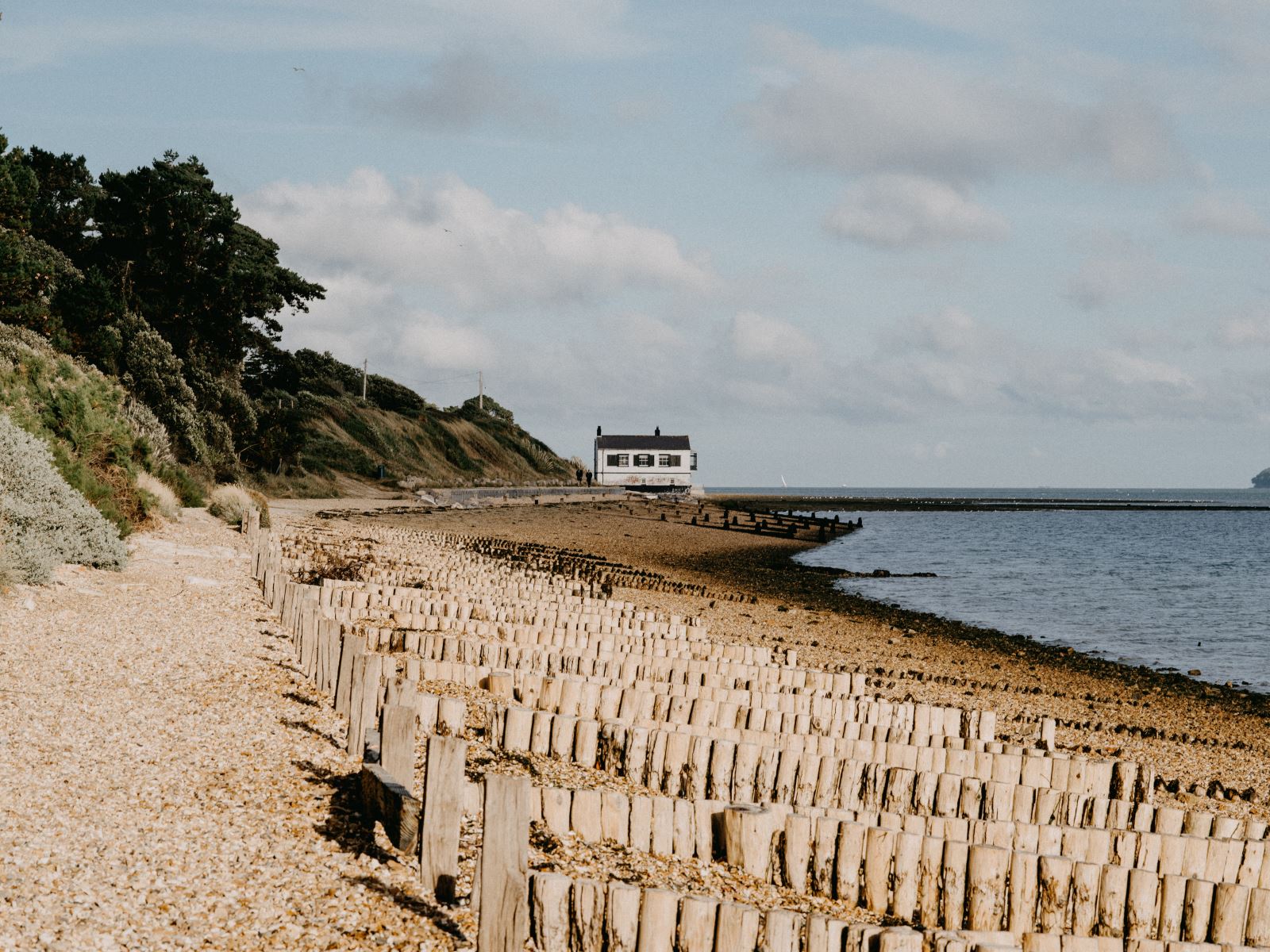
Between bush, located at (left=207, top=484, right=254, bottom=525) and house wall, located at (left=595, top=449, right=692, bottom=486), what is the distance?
2505 inches

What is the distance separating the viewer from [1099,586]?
35.2 meters

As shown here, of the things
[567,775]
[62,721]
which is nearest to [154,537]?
[62,721]

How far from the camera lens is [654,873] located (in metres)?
5.08

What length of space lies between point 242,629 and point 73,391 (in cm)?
1090

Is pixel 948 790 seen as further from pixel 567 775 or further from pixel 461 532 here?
pixel 461 532

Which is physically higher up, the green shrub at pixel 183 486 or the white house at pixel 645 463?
the white house at pixel 645 463

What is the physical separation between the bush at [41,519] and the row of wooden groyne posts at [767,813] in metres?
3.09

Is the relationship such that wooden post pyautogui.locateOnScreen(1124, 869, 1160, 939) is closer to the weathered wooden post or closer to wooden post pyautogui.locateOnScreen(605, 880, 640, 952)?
the weathered wooden post

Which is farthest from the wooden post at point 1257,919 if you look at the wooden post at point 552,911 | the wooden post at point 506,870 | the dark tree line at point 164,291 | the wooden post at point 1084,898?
the dark tree line at point 164,291

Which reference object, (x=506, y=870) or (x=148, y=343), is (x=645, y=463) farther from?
(x=506, y=870)

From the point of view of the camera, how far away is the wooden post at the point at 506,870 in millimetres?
4023

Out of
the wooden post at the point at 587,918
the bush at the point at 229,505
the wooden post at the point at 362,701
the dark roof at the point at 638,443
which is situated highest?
the dark roof at the point at 638,443

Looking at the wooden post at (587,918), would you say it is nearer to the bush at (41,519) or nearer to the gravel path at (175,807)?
the gravel path at (175,807)

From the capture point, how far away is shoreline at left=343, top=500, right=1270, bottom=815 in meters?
11.5
